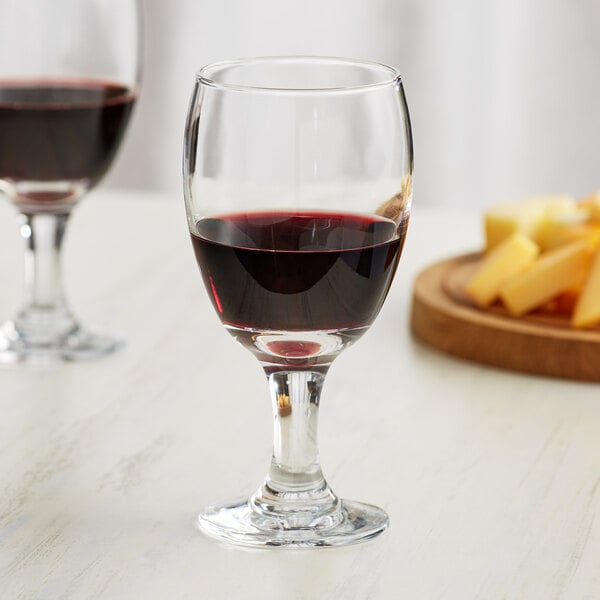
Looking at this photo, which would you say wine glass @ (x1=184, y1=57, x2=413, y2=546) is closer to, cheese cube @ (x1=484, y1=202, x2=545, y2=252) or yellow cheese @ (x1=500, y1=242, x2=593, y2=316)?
yellow cheese @ (x1=500, y1=242, x2=593, y2=316)

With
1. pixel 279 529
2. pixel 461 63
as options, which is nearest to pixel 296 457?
pixel 279 529

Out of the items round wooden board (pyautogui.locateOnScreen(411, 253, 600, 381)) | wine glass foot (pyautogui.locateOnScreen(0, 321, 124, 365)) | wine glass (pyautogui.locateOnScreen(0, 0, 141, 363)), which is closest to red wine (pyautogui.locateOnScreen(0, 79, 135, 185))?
wine glass (pyautogui.locateOnScreen(0, 0, 141, 363))

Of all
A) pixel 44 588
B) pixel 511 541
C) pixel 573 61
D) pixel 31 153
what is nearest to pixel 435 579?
pixel 511 541

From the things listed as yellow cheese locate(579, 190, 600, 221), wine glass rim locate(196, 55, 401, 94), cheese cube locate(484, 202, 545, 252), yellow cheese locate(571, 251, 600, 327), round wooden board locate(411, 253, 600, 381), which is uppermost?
wine glass rim locate(196, 55, 401, 94)

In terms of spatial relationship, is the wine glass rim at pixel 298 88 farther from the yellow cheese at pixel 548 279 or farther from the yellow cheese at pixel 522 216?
the yellow cheese at pixel 522 216

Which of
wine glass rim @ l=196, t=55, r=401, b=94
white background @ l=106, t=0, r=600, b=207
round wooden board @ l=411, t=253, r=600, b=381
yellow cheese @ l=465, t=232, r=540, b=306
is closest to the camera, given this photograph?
wine glass rim @ l=196, t=55, r=401, b=94

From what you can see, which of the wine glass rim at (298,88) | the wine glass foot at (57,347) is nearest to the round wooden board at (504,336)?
the wine glass foot at (57,347)

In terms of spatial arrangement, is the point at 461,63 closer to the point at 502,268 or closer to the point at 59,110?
the point at 502,268
